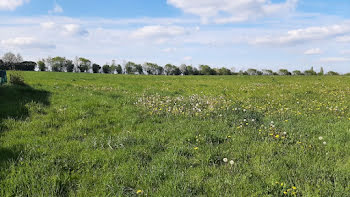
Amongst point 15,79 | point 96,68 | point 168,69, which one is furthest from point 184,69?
point 15,79

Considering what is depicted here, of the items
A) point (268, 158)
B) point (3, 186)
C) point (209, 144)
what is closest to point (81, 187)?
point (3, 186)

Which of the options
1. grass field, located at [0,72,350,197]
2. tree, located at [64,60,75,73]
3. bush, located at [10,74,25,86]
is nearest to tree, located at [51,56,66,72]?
tree, located at [64,60,75,73]

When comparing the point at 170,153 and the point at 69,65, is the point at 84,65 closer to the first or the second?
the point at 69,65

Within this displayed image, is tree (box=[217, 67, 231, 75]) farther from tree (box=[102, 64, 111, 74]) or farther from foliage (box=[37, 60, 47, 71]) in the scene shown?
foliage (box=[37, 60, 47, 71])

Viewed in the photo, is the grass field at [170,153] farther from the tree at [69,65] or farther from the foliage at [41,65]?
the foliage at [41,65]

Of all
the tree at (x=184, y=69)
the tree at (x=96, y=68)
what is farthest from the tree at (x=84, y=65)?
the tree at (x=184, y=69)

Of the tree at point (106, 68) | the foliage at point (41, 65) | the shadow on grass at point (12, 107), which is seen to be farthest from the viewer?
the tree at point (106, 68)

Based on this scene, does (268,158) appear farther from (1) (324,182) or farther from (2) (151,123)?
(2) (151,123)

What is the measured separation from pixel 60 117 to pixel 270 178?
6.98 metres

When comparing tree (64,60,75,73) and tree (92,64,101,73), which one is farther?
tree (92,64,101,73)

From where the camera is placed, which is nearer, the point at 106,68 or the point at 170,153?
the point at 170,153

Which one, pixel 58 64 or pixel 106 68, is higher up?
pixel 58 64

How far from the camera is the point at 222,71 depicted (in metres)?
77.1

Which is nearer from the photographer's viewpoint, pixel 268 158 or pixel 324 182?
pixel 324 182
